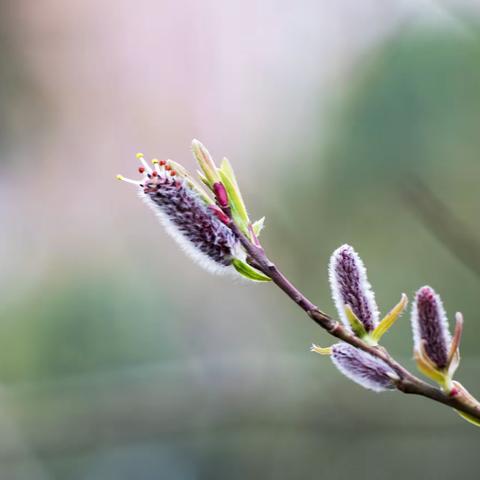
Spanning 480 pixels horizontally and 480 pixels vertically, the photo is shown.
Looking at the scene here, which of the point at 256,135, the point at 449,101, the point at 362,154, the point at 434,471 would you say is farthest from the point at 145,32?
the point at 434,471

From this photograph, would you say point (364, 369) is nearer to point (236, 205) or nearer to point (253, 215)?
point (236, 205)

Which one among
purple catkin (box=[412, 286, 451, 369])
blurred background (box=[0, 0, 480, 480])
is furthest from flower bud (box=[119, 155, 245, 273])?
blurred background (box=[0, 0, 480, 480])

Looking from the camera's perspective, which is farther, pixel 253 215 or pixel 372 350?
pixel 253 215

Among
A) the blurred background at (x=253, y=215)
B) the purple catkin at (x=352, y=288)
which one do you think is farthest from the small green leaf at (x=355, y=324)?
the blurred background at (x=253, y=215)

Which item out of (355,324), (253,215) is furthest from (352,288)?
(253,215)

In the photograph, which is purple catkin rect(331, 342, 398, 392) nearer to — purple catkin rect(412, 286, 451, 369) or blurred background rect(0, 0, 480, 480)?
purple catkin rect(412, 286, 451, 369)

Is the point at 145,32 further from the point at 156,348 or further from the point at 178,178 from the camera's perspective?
the point at 178,178
